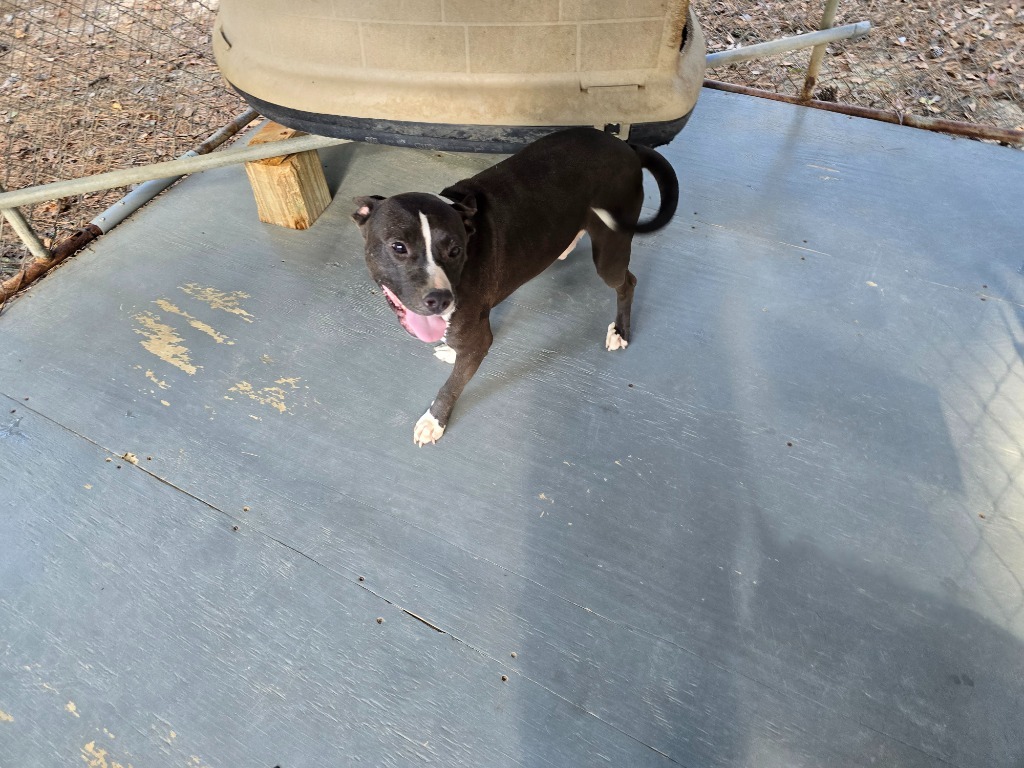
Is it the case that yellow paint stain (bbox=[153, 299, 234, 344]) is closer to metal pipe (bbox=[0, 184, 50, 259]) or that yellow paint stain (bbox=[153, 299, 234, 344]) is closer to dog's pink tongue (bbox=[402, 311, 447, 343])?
metal pipe (bbox=[0, 184, 50, 259])

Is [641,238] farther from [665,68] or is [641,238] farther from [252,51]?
[252,51]

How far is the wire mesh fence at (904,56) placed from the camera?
Answer: 3752 mm

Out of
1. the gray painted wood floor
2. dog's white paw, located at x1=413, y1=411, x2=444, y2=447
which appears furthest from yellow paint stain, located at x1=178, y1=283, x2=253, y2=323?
dog's white paw, located at x1=413, y1=411, x2=444, y2=447

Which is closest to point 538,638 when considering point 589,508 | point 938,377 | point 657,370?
point 589,508

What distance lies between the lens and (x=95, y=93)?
4.09 m

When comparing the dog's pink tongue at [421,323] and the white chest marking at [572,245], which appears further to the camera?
the white chest marking at [572,245]

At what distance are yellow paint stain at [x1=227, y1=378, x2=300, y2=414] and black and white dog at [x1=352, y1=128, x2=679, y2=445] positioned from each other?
534 millimetres

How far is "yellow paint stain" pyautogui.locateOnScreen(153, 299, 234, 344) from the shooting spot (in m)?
2.55

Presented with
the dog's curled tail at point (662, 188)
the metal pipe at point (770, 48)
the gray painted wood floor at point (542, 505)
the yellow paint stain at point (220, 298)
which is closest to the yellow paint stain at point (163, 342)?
the gray painted wood floor at point (542, 505)

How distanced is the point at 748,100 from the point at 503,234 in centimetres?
241

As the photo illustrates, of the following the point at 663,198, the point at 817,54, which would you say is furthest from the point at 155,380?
the point at 817,54

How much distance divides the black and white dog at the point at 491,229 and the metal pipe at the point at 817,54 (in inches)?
77.7

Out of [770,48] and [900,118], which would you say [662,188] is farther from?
[900,118]

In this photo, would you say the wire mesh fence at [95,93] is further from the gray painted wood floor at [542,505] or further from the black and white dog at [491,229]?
the black and white dog at [491,229]
